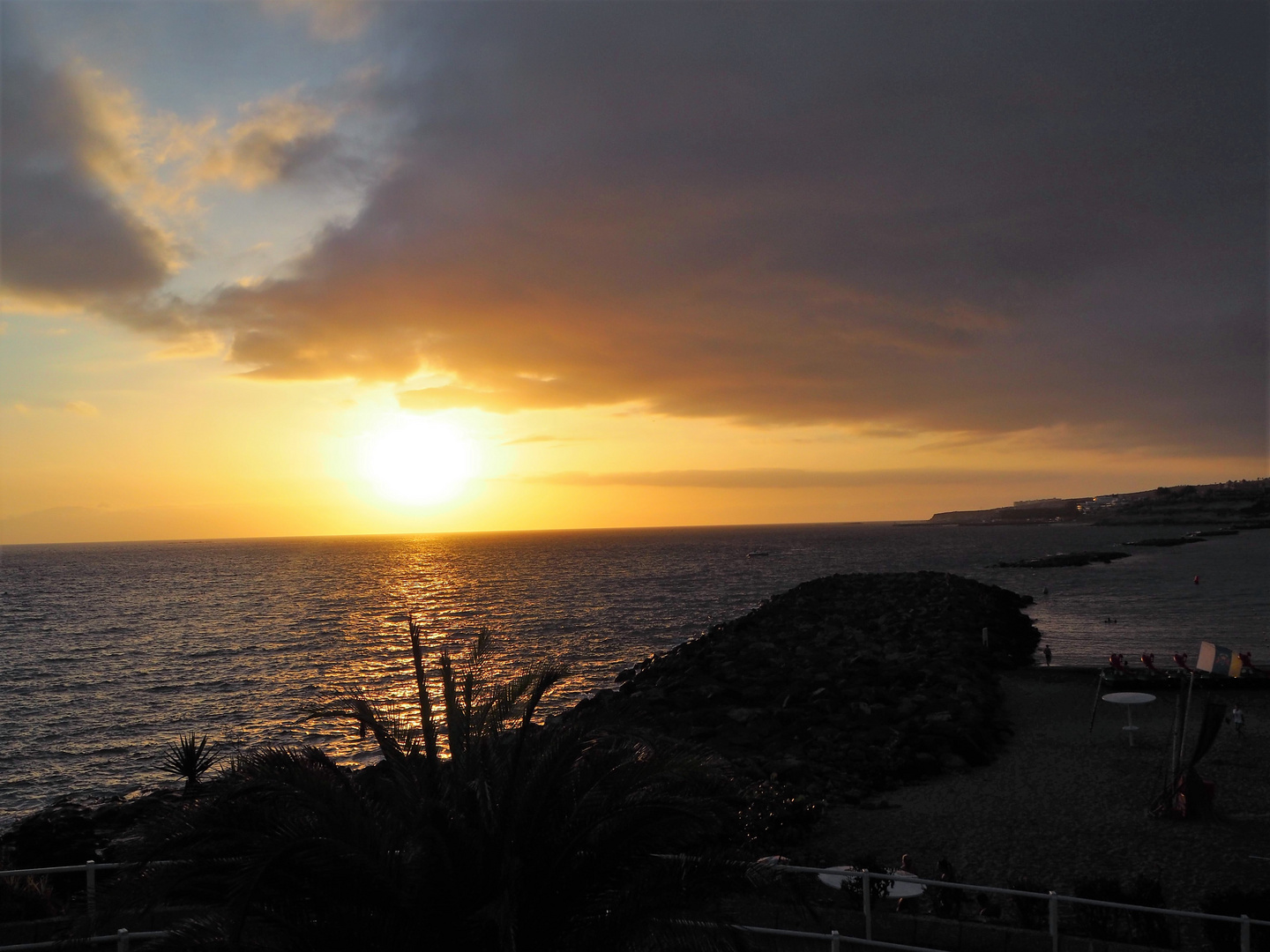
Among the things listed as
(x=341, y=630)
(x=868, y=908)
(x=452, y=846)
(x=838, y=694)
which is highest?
(x=452, y=846)

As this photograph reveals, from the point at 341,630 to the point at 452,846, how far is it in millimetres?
60676

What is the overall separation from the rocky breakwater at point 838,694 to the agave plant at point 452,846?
1.00 meters

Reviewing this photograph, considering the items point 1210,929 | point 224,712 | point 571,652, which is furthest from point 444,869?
point 571,652

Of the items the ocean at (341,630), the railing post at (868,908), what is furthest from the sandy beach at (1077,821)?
the ocean at (341,630)

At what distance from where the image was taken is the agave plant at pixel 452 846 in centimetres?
636

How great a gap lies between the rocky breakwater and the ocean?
4.73 m

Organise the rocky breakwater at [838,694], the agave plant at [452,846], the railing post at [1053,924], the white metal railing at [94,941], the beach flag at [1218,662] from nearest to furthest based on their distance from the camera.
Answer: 1. the agave plant at [452,846]
2. the white metal railing at [94,941]
3. the railing post at [1053,924]
4. the beach flag at [1218,662]
5. the rocky breakwater at [838,694]

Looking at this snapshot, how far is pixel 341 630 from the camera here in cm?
6309

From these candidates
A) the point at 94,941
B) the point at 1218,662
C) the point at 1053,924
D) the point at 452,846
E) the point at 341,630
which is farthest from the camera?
the point at 341,630

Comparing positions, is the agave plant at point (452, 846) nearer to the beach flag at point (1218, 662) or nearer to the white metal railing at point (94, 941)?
the white metal railing at point (94, 941)

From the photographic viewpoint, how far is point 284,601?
88000 millimetres

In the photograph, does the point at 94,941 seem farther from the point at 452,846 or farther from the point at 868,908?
the point at 868,908

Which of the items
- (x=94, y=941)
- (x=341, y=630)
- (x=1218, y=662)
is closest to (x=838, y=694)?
(x=1218, y=662)

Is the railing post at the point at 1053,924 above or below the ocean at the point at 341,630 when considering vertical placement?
above
